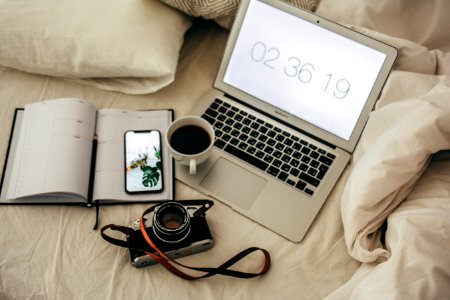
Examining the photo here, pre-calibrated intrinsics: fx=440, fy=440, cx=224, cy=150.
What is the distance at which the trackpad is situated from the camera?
0.78 metres

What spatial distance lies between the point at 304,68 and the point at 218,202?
0.30 metres

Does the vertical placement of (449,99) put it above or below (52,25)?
above

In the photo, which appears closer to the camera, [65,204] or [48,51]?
[65,204]

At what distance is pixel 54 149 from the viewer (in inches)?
30.2

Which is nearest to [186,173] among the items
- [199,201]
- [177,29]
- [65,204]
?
[199,201]

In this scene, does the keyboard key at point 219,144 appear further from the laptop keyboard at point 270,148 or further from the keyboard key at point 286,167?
the keyboard key at point 286,167

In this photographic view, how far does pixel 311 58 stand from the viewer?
826 millimetres

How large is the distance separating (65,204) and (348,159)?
1.68ft

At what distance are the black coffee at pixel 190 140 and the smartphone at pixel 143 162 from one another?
0.15ft

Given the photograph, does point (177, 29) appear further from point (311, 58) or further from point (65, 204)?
point (65, 204)

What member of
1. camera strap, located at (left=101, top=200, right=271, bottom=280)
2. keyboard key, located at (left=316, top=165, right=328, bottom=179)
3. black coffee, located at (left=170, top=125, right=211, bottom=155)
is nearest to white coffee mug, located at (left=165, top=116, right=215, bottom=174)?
black coffee, located at (left=170, top=125, right=211, bottom=155)

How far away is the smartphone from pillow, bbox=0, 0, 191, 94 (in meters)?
0.12

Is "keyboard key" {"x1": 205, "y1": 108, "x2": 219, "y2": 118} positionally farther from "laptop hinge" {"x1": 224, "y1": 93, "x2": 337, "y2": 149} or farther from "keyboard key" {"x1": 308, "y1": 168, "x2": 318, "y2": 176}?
"keyboard key" {"x1": 308, "y1": 168, "x2": 318, "y2": 176}

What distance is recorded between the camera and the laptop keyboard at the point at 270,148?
803mm
